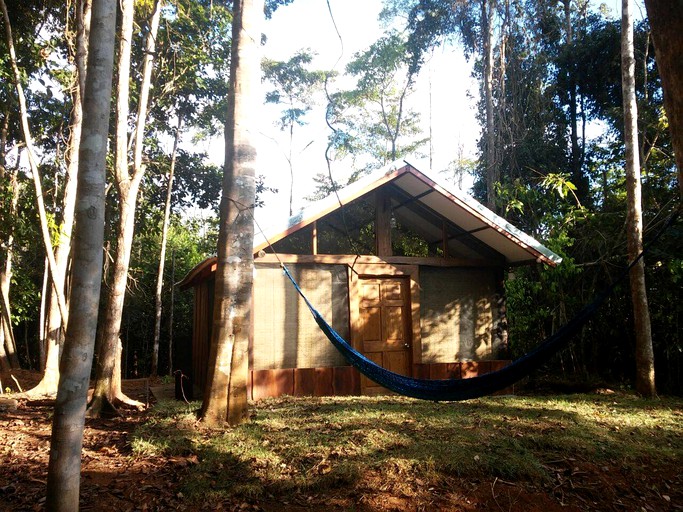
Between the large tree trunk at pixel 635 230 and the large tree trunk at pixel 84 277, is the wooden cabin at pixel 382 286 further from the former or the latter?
the large tree trunk at pixel 84 277

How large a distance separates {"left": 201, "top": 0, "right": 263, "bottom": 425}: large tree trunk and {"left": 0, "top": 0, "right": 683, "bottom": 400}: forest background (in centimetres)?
88

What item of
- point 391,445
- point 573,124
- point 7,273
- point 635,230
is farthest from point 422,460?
point 573,124

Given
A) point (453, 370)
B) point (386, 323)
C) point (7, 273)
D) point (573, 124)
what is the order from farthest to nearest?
1. point (573, 124)
2. point (7, 273)
3. point (453, 370)
4. point (386, 323)

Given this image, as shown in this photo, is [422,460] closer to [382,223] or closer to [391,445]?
[391,445]

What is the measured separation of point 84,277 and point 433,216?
5711 mm

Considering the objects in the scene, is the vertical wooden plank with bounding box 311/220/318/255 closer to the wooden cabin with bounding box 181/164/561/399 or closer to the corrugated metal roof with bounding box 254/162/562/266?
the wooden cabin with bounding box 181/164/561/399

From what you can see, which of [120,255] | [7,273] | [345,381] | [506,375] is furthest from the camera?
[7,273]

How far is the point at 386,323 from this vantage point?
688 centimetres

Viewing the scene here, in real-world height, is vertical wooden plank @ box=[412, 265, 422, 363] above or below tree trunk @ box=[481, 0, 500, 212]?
below

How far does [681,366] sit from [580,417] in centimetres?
317

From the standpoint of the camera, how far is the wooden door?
22.1ft

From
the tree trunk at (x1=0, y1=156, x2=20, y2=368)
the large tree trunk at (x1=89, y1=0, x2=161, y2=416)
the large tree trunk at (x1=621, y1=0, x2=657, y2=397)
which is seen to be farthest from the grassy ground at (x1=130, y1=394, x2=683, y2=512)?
the tree trunk at (x1=0, y1=156, x2=20, y2=368)

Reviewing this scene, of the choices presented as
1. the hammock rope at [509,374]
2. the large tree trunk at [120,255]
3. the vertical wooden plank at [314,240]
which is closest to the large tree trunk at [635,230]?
the hammock rope at [509,374]

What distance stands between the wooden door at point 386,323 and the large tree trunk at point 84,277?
4696 mm
